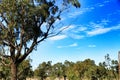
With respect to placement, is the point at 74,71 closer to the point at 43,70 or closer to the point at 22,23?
the point at 43,70

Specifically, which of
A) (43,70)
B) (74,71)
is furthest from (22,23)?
(43,70)

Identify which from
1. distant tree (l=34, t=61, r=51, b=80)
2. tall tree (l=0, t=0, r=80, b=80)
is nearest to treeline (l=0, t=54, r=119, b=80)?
distant tree (l=34, t=61, r=51, b=80)

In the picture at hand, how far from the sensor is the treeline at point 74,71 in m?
58.1

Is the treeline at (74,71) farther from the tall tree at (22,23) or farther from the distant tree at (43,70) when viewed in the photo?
the tall tree at (22,23)

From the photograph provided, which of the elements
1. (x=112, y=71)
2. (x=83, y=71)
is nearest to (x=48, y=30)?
(x=112, y=71)

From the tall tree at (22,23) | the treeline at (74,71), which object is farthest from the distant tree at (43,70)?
the tall tree at (22,23)

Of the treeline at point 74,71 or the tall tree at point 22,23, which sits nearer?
the tall tree at point 22,23

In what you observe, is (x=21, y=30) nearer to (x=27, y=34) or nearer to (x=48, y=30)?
(x=27, y=34)

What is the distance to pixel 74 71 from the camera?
80438mm

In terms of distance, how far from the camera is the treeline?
2287 inches

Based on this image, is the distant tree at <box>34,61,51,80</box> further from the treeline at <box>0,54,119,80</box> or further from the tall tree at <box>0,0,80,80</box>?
the tall tree at <box>0,0,80,80</box>

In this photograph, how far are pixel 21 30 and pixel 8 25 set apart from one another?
153cm

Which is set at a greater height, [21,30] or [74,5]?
[74,5]

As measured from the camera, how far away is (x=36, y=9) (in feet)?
91.2
